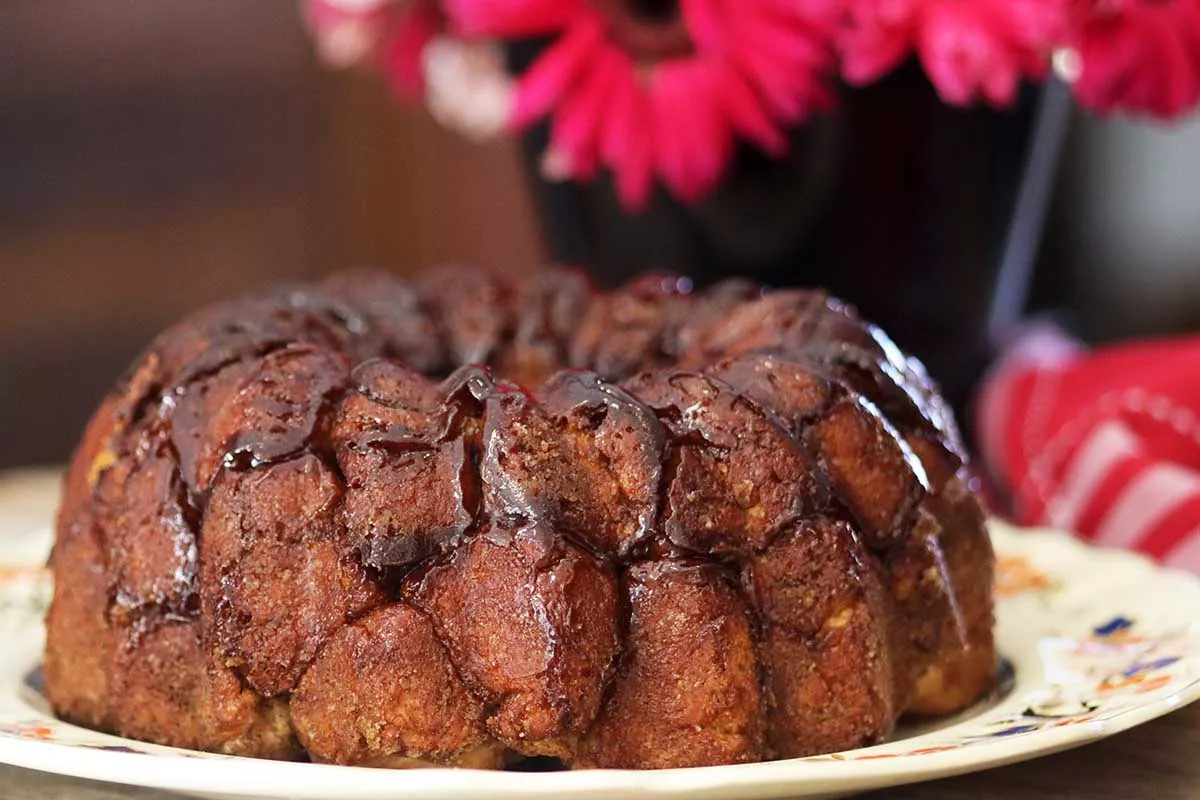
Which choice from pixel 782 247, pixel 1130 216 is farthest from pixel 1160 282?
pixel 782 247

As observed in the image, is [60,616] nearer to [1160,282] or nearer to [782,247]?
[782,247]

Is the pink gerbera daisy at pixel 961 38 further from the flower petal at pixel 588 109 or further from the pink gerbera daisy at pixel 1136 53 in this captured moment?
the flower petal at pixel 588 109

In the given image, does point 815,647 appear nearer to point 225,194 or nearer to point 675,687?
point 675,687

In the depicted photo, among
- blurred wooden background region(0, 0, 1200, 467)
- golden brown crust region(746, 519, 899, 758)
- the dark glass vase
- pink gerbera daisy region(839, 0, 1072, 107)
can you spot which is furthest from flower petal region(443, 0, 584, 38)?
blurred wooden background region(0, 0, 1200, 467)

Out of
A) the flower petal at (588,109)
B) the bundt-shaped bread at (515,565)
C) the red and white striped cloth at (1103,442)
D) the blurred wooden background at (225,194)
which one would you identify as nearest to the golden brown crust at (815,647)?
the bundt-shaped bread at (515,565)

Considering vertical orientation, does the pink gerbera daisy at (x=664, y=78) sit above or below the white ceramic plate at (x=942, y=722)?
above

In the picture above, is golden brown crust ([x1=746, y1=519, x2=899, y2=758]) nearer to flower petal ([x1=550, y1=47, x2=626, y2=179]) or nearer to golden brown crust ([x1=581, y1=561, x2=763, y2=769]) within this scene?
golden brown crust ([x1=581, y1=561, x2=763, y2=769])
